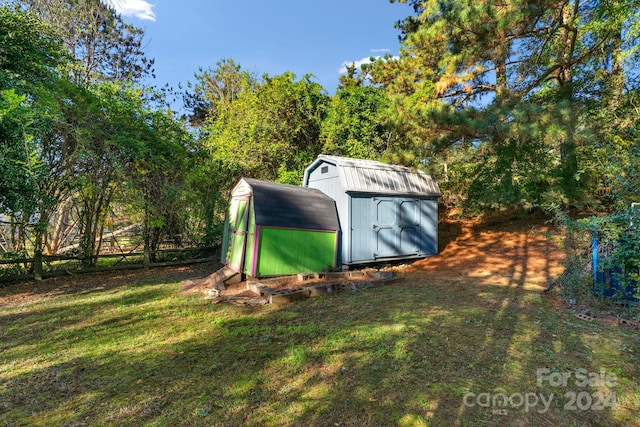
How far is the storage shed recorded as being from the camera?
6512 millimetres

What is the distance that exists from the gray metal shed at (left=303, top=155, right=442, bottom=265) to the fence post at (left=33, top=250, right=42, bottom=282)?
23.2ft

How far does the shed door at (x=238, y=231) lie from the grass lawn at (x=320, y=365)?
5.73 ft

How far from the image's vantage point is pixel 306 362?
3.23 m

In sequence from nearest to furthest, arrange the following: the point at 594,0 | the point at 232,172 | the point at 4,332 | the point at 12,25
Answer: the point at 4,332
the point at 12,25
the point at 594,0
the point at 232,172

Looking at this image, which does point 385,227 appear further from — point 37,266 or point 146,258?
point 37,266

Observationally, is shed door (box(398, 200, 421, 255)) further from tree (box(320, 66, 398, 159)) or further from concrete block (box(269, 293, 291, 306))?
concrete block (box(269, 293, 291, 306))

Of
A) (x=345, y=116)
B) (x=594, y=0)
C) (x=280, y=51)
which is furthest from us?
(x=280, y=51)

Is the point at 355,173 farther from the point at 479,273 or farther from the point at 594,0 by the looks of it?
the point at 594,0

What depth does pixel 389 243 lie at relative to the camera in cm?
840

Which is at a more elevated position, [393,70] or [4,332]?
[393,70]

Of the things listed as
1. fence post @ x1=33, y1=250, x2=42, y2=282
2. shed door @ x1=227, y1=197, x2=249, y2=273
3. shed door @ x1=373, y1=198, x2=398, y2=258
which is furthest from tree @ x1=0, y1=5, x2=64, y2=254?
shed door @ x1=373, y1=198, x2=398, y2=258

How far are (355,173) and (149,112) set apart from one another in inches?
236

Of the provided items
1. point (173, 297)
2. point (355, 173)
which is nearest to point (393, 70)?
point (355, 173)

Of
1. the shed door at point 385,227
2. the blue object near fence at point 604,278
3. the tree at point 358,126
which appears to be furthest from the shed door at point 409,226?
the blue object near fence at point 604,278
